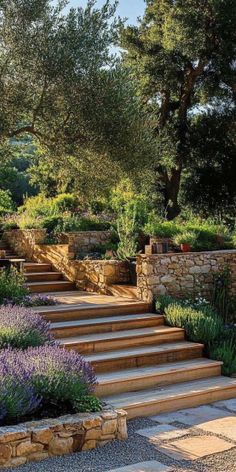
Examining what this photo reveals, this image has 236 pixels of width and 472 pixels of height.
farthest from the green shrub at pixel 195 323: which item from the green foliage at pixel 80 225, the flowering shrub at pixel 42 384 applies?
the green foliage at pixel 80 225

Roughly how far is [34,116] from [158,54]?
8.48 meters

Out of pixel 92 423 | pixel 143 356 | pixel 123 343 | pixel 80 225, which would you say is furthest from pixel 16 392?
pixel 80 225

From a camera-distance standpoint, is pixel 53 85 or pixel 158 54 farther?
pixel 158 54

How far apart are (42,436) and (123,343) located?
2.73 metres

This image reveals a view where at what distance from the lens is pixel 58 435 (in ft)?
14.5

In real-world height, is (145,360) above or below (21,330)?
below

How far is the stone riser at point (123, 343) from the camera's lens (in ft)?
21.8

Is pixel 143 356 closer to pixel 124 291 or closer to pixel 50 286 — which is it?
pixel 124 291

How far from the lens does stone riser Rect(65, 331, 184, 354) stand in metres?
6.64

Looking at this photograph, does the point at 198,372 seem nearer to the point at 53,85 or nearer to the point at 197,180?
the point at 53,85

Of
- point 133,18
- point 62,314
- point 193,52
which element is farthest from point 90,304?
point 133,18

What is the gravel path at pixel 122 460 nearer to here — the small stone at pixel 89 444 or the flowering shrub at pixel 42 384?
the small stone at pixel 89 444

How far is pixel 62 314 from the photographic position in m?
7.68

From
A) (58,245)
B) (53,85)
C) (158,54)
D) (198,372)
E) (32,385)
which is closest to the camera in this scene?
(32,385)
